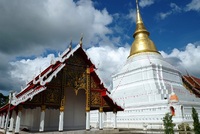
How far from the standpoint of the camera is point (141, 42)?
32.2 m

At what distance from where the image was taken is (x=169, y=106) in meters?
20.7

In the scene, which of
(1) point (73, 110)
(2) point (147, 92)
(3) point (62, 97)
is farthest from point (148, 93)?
(3) point (62, 97)

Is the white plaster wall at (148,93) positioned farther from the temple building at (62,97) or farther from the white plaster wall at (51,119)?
the white plaster wall at (51,119)

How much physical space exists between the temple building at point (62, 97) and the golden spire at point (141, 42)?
A: 18.5m

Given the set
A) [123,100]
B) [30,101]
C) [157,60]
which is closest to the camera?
[30,101]

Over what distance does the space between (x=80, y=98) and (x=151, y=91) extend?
11814 mm

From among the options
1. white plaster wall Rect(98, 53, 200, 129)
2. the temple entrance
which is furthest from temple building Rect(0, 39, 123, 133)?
white plaster wall Rect(98, 53, 200, 129)

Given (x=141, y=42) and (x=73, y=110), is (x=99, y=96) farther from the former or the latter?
(x=141, y=42)

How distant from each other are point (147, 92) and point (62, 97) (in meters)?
15.1

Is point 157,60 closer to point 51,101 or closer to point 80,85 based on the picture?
point 80,85

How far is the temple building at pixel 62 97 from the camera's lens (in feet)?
37.2

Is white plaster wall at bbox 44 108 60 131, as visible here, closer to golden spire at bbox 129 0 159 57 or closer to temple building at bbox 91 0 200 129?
temple building at bbox 91 0 200 129

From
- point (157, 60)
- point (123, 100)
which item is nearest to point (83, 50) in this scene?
point (123, 100)

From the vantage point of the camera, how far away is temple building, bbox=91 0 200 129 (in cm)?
2094
